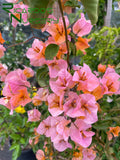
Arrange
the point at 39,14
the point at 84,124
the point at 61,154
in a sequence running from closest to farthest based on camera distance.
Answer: the point at 39,14 < the point at 84,124 < the point at 61,154

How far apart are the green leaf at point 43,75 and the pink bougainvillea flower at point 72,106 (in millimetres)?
110

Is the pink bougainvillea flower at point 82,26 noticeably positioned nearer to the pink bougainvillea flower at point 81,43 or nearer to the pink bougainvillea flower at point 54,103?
the pink bougainvillea flower at point 81,43

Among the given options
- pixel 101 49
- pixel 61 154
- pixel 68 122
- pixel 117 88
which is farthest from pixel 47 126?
pixel 101 49

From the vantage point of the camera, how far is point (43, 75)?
15.6 inches

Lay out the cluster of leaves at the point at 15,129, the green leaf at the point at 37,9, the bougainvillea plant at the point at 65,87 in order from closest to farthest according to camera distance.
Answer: the green leaf at the point at 37,9 → the bougainvillea plant at the point at 65,87 → the cluster of leaves at the point at 15,129

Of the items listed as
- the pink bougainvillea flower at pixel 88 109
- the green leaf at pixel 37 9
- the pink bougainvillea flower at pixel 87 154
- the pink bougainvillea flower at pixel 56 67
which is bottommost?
the pink bougainvillea flower at pixel 87 154

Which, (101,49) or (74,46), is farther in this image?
(101,49)

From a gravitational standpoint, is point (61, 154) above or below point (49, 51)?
below

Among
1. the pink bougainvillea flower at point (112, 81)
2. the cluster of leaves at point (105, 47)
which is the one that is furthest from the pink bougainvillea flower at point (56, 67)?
the cluster of leaves at point (105, 47)

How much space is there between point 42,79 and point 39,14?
21 centimetres

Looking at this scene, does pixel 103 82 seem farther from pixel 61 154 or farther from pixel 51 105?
pixel 61 154

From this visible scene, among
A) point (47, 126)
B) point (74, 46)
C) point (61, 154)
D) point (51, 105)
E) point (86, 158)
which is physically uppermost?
point (74, 46)

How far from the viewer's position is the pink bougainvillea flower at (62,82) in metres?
0.30

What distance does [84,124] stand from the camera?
1.05 feet
